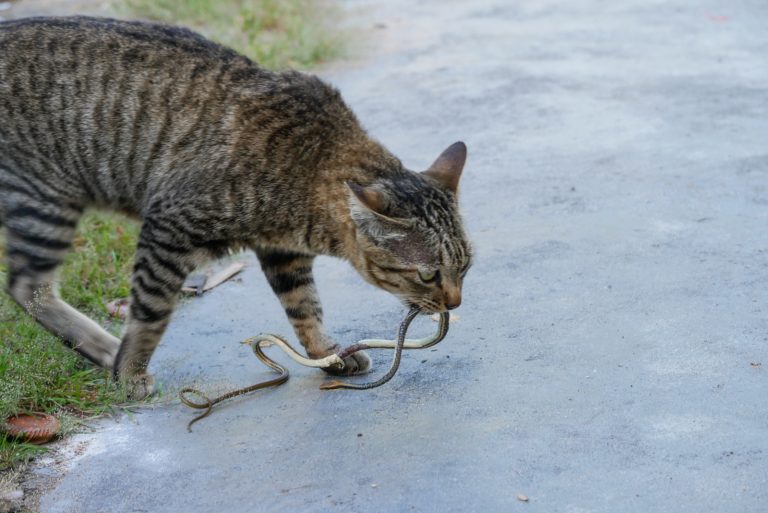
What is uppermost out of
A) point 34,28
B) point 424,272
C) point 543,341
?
point 34,28

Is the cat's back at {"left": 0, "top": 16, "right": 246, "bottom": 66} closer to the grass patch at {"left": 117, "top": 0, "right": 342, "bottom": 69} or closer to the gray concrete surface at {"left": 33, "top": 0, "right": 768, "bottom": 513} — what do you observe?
the gray concrete surface at {"left": 33, "top": 0, "right": 768, "bottom": 513}

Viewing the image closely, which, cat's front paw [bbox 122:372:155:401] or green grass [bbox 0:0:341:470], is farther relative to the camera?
cat's front paw [bbox 122:372:155:401]

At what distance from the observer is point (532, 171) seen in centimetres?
632

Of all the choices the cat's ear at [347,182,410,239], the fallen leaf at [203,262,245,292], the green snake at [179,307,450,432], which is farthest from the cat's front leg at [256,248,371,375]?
the fallen leaf at [203,262,245,292]

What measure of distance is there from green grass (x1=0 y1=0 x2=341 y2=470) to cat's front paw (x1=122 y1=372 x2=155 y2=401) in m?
0.06

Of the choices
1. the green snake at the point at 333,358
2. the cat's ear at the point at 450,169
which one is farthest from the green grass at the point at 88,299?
the cat's ear at the point at 450,169

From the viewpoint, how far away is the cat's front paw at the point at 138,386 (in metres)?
4.46

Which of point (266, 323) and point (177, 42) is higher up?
point (177, 42)

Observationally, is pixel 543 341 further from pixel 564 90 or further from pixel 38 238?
pixel 564 90

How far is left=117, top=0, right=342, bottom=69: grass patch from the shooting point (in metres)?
8.69

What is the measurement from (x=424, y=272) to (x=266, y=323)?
1.31 meters

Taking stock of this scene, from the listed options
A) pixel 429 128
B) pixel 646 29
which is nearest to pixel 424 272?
pixel 429 128

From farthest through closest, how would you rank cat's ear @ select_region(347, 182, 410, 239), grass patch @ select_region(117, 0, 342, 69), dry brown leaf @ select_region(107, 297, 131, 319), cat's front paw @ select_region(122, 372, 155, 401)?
1. grass patch @ select_region(117, 0, 342, 69)
2. dry brown leaf @ select_region(107, 297, 131, 319)
3. cat's front paw @ select_region(122, 372, 155, 401)
4. cat's ear @ select_region(347, 182, 410, 239)

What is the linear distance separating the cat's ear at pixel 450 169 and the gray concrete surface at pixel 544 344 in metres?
0.76
